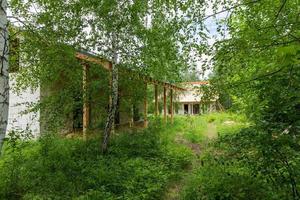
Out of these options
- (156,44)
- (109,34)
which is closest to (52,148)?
(109,34)

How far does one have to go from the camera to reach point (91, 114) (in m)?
8.88

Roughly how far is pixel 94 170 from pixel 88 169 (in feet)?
0.53

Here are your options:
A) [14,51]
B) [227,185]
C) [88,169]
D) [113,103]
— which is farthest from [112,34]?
[227,185]

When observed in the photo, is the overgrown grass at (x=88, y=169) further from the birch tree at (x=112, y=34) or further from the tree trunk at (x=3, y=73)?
the tree trunk at (x=3, y=73)

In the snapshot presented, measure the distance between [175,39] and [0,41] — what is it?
3.73 m

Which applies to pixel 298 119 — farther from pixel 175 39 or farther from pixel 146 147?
pixel 146 147

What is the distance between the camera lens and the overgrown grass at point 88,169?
205 inches

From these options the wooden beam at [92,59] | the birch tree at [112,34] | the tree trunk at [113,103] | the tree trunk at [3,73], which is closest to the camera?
the tree trunk at [3,73]

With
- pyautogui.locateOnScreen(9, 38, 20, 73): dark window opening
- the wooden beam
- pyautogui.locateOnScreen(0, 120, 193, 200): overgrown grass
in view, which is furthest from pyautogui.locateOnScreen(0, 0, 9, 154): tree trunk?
the wooden beam

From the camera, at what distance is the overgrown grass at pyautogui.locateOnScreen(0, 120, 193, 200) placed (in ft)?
17.1

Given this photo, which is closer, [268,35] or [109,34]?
[268,35]

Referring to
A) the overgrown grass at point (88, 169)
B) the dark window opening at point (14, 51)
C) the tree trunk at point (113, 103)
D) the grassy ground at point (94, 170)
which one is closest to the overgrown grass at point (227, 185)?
the grassy ground at point (94, 170)

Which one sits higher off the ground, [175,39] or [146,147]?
[175,39]

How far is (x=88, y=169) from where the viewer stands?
6402mm
